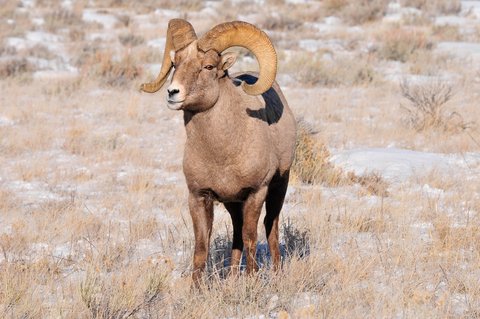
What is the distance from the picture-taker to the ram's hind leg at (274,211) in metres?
5.64

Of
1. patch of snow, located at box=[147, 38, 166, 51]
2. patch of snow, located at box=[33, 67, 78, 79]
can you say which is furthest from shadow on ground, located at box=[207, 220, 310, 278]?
patch of snow, located at box=[147, 38, 166, 51]

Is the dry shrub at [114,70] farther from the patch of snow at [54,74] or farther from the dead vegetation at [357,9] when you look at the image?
the dead vegetation at [357,9]

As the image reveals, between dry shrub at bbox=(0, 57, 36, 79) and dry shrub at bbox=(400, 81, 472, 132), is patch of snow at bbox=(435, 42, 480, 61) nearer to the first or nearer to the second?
dry shrub at bbox=(400, 81, 472, 132)

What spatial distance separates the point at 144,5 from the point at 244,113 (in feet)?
74.1

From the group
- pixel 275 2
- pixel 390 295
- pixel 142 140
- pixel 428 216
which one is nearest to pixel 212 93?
pixel 390 295

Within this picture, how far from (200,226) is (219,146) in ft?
Answer: 2.02

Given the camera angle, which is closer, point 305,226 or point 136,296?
point 136,296

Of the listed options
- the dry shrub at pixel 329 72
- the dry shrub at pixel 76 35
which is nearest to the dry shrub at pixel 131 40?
the dry shrub at pixel 76 35

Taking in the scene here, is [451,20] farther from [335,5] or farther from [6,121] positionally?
[6,121]

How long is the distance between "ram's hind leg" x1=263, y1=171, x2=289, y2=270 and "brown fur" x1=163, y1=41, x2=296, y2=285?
1.66 feet

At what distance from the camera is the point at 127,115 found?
40.6 feet

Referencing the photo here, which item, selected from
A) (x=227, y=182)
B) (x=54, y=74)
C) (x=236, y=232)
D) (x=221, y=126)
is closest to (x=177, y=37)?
(x=221, y=126)

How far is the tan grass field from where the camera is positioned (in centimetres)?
471

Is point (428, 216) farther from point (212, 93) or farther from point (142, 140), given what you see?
point (142, 140)
